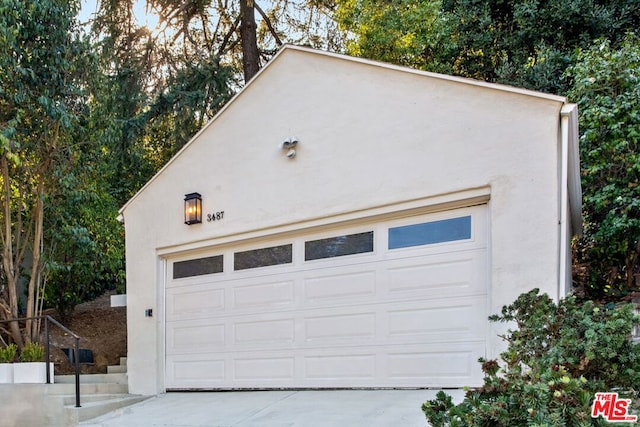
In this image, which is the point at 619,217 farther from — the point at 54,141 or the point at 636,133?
the point at 54,141

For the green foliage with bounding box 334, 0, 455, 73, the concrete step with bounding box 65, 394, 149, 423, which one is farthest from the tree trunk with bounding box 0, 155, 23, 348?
the green foliage with bounding box 334, 0, 455, 73

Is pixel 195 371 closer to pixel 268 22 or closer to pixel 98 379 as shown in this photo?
pixel 98 379

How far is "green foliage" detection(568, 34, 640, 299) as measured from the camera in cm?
726

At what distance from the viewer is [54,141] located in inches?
309

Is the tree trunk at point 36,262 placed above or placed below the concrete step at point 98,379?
above

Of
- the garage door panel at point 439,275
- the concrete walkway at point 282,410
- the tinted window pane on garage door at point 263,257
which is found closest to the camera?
the concrete walkway at point 282,410

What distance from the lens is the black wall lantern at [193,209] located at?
681 centimetres

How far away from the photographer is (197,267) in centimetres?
700

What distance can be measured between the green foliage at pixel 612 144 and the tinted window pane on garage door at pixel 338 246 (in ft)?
12.7

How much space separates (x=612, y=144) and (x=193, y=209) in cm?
589

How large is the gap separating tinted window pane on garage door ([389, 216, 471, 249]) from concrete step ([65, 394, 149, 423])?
3.82m

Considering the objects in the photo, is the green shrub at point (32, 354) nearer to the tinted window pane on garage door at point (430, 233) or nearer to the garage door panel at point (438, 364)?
the garage door panel at point (438, 364)

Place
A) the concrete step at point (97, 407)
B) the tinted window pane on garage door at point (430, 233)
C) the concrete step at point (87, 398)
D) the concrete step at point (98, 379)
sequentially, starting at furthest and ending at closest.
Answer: the concrete step at point (98, 379)
the concrete step at point (87, 398)
the concrete step at point (97, 407)
the tinted window pane on garage door at point (430, 233)

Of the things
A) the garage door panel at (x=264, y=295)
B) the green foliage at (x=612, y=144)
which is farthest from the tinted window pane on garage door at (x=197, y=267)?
the green foliage at (x=612, y=144)
